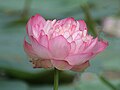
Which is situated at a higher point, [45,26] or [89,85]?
Answer: [45,26]

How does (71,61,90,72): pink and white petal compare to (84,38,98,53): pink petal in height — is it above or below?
below

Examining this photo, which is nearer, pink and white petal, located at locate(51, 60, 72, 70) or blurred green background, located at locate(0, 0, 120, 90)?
pink and white petal, located at locate(51, 60, 72, 70)

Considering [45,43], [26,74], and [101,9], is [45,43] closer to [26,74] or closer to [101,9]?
[26,74]

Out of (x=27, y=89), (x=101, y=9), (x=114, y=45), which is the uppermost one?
(x=101, y=9)

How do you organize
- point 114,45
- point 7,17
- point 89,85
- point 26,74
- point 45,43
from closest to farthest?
point 45,43, point 89,85, point 26,74, point 114,45, point 7,17

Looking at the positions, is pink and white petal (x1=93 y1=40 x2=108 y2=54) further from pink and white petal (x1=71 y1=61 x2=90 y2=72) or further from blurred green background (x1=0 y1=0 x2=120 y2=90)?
blurred green background (x1=0 y1=0 x2=120 y2=90)

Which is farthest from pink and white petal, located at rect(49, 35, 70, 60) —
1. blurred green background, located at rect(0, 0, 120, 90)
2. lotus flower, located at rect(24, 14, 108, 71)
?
blurred green background, located at rect(0, 0, 120, 90)

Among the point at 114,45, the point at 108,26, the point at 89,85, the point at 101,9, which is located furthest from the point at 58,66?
the point at 108,26

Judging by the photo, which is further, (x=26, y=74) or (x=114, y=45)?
(x=114, y=45)

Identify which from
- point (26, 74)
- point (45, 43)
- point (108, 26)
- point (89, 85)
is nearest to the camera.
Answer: point (45, 43)
